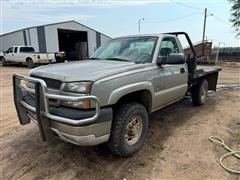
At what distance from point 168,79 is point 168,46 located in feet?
2.58

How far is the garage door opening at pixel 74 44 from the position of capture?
32237 mm

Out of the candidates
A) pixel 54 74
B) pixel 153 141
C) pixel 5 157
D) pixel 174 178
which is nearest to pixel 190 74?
pixel 153 141

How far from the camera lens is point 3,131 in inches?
177

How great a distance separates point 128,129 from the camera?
3352 millimetres

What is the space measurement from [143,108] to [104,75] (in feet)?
3.25

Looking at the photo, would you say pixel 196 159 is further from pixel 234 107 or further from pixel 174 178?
pixel 234 107

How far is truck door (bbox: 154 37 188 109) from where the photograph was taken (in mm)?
3912

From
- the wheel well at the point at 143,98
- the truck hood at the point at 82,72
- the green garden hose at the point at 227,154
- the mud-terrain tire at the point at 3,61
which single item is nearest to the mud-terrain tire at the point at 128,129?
the wheel well at the point at 143,98

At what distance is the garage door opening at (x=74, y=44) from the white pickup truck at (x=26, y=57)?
12.0 metres

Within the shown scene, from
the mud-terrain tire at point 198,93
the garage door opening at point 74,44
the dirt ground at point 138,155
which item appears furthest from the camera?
the garage door opening at point 74,44

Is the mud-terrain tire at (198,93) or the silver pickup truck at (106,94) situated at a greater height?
the silver pickup truck at (106,94)

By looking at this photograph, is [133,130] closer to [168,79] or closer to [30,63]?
[168,79]

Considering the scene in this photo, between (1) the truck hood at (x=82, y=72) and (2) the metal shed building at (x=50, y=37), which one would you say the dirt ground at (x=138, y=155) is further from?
(2) the metal shed building at (x=50, y=37)

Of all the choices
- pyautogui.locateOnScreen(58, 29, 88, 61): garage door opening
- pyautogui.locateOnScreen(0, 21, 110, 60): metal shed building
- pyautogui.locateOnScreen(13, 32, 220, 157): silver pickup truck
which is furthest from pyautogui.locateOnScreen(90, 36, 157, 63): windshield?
pyautogui.locateOnScreen(58, 29, 88, 61): garage door opening
